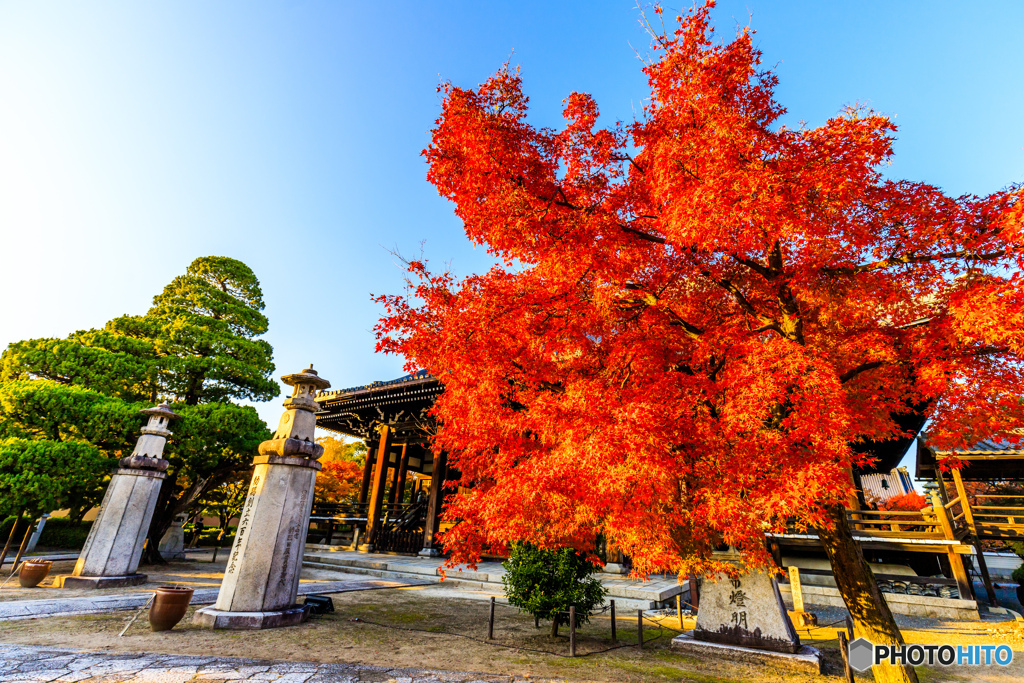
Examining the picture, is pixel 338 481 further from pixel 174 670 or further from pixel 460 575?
pixel 174 670

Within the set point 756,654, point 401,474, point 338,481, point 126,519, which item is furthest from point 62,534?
point 756,654

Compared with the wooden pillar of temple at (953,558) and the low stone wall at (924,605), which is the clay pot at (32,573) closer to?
the low stone wall at (924,605)

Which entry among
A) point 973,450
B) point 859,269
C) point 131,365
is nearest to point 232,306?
point 131,365

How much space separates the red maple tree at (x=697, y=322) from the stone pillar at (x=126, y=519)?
7.37 meters

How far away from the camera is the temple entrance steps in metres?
10.4

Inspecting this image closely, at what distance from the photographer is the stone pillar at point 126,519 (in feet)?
31.3

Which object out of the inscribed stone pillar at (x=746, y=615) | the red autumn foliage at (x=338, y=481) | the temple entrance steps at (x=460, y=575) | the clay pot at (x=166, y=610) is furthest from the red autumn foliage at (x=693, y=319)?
the red autumn foliage at (x=338, y=481)

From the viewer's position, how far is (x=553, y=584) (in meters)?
7.09

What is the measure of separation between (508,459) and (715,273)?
4458 mm

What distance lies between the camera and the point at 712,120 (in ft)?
22.9

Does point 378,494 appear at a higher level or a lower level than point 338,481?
lower

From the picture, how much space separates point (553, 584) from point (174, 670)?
478cm

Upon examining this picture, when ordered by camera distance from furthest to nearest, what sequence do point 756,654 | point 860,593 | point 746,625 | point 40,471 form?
point 40,471 → point 746,625 → point 756,654 → point 860,593

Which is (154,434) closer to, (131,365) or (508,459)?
(131,365)
